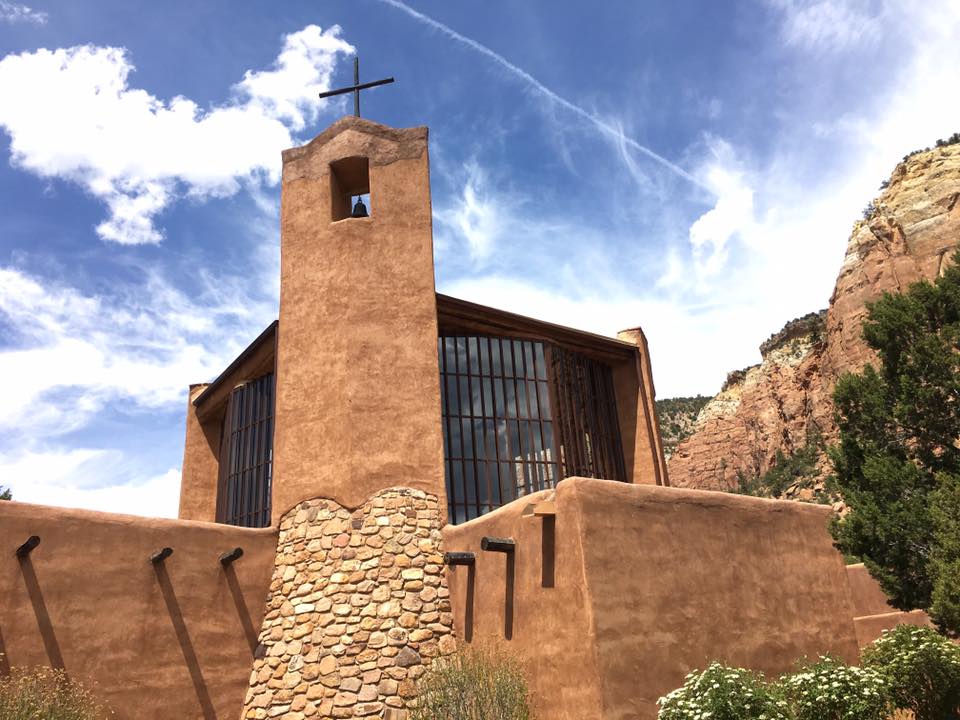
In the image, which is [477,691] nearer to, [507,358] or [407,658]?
[407,658]

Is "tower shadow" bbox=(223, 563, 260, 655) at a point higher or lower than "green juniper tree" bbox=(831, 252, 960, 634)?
lower

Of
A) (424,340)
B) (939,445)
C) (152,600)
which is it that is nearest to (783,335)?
(939,445)

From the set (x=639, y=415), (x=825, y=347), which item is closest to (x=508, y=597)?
(x=639, y=415)

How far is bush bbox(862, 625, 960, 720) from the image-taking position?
10.3 meters

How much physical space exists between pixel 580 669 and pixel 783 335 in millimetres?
68046

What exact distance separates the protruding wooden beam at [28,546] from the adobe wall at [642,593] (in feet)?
18.8

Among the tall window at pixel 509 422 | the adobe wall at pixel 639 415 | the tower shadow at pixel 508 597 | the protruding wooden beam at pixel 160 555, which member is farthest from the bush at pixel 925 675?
the protruding wooden beam at pixel 160 555

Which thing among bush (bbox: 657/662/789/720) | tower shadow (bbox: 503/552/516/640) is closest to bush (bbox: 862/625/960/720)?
bush (bbox: 657/662/789/720)

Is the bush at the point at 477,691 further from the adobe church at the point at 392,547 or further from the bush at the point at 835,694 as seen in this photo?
the bush at the point at 835,694

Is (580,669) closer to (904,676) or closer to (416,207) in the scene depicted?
(904,676)

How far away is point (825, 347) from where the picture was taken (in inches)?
2188

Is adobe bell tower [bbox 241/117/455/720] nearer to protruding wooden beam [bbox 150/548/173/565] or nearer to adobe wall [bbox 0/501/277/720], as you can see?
adobe wall [bbox 0/501/277/720]

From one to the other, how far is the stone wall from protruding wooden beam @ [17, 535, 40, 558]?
3.57 metres

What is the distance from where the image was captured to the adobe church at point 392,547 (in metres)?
9.51
